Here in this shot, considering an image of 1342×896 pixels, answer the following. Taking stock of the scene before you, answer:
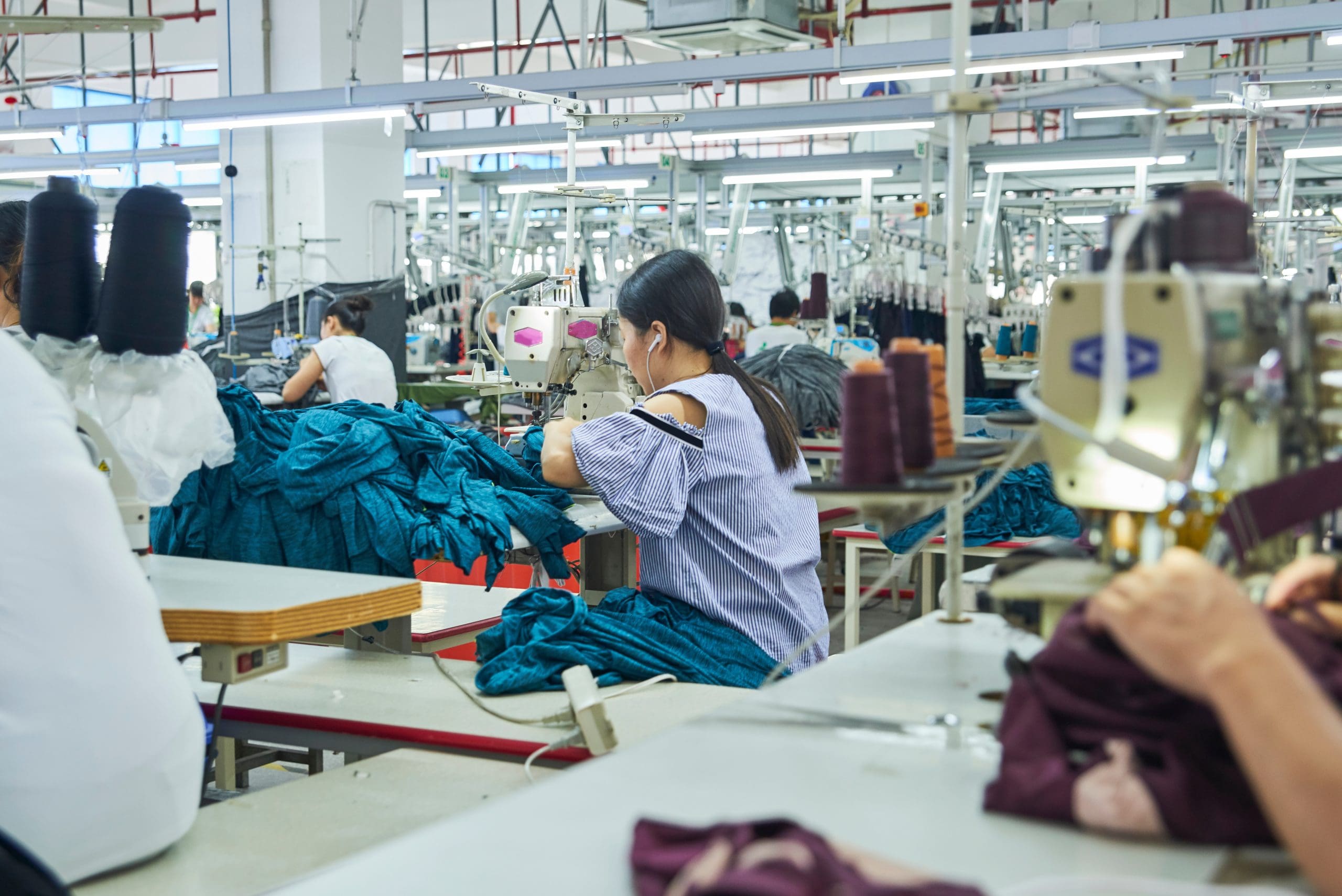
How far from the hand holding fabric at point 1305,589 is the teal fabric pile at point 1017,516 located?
129 inches

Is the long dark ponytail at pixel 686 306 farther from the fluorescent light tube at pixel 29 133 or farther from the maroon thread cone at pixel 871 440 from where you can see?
the fluorescent light tube at pixel 29 133

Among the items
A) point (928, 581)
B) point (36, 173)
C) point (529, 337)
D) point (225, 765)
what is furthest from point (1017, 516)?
point (36, 173)

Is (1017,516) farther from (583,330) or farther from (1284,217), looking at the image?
(1284,217)

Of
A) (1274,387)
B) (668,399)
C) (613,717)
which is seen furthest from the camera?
(668,399)

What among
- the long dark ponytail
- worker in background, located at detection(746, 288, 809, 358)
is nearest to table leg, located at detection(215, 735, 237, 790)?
the long dark ponytail

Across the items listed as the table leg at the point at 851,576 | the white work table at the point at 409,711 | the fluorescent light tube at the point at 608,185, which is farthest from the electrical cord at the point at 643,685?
the fluorescent light tube at the point at 608,185

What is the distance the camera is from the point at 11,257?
8.77 ft

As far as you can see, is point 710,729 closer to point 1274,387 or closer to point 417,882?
point 417,882

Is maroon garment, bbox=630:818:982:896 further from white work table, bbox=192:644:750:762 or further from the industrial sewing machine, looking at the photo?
white work table, bbox=192:644:750:762

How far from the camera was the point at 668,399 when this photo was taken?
2.57m

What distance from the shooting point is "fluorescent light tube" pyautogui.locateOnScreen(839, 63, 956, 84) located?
6.00m

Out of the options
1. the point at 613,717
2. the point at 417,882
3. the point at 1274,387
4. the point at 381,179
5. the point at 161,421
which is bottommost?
the point at 613,717

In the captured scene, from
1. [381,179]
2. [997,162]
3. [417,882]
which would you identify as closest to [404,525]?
[417,882]

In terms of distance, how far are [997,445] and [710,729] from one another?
64 centimetres
